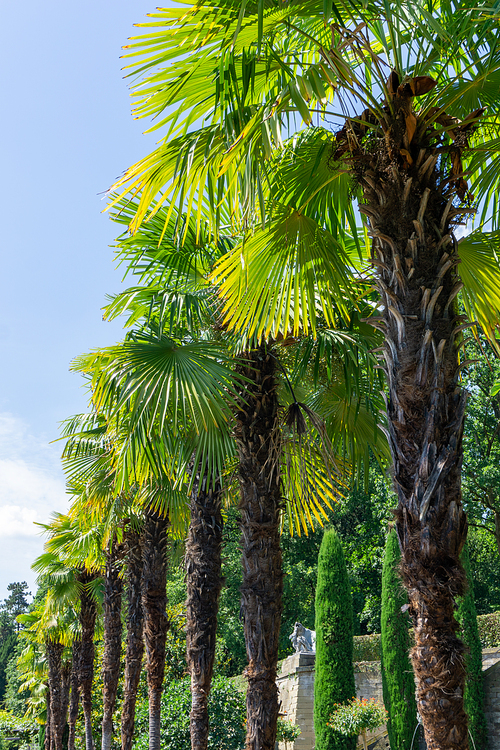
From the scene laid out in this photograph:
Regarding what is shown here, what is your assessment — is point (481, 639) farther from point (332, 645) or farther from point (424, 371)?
point (424, 371)

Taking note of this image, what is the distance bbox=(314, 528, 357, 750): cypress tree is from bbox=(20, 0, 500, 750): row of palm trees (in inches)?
336

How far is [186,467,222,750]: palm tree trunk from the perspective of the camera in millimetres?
7254

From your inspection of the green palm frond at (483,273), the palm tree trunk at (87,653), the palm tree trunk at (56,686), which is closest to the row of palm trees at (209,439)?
the green palm frond at (483,273)

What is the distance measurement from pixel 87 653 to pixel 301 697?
20.3ft

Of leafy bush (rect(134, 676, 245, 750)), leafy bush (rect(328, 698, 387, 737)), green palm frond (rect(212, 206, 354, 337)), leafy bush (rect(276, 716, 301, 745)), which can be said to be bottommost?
leafy bush (rect(276, 716, 301, 745))

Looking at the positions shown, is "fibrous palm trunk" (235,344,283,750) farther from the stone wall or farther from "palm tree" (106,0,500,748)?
the stone wall

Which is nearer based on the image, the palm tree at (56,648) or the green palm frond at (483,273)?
the green palm frond at (483,273)

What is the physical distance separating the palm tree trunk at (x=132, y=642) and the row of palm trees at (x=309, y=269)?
4.98 metres

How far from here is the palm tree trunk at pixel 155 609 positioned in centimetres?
950

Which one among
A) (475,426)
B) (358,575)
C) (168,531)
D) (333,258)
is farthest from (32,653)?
(333,258)

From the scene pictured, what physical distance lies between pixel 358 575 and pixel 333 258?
21738mm

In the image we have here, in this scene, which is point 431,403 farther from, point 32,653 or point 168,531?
point 32,653

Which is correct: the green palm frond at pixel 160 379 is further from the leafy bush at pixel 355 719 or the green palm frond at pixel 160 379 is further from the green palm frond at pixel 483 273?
the leafy bush at pixel 355 719

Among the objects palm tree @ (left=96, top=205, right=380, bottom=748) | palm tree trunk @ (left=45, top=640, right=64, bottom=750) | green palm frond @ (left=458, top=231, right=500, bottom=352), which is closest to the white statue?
palm tree trunk @ (left=45, top=640, right=64, bottom=750)
